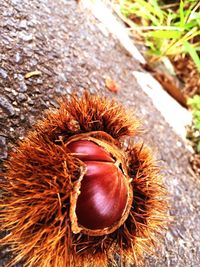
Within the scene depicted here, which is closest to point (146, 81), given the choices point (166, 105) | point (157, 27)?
point (166, 105)

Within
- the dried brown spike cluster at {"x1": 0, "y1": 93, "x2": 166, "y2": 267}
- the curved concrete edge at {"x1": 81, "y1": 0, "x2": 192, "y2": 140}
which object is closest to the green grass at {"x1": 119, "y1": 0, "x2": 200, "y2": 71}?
the curved concrete edge at {"x1": 81, "y1": 0, "x2": 192, "y2": 140}

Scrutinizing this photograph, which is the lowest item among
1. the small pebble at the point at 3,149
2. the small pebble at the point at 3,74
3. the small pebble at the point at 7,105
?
the small pebble at the point at 3,149

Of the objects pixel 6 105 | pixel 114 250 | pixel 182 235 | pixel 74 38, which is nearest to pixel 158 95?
pixel 74 38

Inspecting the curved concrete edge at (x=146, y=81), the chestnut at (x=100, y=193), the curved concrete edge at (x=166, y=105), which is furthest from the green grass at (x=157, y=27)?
the chestnut at (x=100, y=193)

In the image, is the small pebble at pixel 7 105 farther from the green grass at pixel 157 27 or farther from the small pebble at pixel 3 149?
the green grass at pixel 157 27

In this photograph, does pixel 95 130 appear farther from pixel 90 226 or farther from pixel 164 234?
pixel 164 234

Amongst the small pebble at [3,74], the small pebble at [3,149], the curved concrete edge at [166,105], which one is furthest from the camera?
the curved concrete edge at [166,105]
